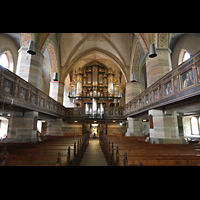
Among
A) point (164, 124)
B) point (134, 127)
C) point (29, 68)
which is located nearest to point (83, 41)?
point (29, 68)

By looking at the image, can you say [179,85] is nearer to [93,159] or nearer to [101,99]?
[93,159]

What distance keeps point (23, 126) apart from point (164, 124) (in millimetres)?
8293

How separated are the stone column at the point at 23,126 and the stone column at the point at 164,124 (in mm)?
7427

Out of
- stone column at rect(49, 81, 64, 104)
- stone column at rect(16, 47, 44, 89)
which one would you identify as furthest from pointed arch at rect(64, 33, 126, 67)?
stone column at rect(16, 47, 44, 89)

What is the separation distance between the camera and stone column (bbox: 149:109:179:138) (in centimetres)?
752

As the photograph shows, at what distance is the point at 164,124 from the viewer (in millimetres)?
7559

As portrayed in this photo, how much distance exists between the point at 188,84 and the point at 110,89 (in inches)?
711

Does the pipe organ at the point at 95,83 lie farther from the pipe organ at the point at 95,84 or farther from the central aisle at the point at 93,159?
the central aisle at the point at 93,159

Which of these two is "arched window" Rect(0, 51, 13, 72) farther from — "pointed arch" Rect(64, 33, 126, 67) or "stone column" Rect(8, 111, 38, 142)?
"stone column" Rect(8, 111, 38, 142)

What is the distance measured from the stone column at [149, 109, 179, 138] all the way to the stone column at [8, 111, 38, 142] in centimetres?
743

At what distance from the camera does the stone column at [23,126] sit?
7477mm
